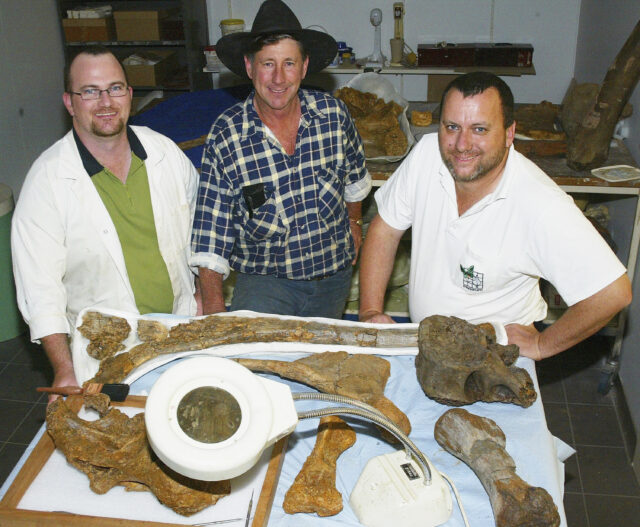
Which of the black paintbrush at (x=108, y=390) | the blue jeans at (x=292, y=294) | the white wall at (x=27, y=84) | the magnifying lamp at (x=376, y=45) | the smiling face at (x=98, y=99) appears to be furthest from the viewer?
the magnifying lamp at (x=376, y=45)

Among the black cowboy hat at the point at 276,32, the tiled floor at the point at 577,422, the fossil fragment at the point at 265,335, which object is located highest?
the black cowboy hat at the point at 276,32

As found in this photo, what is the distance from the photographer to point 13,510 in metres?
1.47

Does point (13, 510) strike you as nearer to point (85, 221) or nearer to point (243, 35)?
point (85, 221)

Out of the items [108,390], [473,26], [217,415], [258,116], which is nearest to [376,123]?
[258,116]

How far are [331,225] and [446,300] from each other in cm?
71

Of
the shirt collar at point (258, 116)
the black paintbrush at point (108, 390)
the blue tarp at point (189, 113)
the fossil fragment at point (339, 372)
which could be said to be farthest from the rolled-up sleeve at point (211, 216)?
the blue tarp at point (189, 113)

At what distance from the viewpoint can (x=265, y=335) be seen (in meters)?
2.09

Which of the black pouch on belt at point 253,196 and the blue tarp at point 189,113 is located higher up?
the blue tarp at point 189,113

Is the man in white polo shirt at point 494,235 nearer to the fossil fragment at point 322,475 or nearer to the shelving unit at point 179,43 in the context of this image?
Result: the fossil fragment at point 322,475

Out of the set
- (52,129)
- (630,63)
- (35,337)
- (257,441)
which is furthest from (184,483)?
(52,129)

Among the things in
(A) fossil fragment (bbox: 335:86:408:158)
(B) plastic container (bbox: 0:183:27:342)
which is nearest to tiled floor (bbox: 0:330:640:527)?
(B) plastic container (bbox: 0:183:27:342)

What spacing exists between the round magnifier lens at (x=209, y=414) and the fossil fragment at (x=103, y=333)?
37.4 inches

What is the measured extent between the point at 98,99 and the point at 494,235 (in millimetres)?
1499

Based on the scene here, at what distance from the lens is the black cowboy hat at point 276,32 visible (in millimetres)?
2541
